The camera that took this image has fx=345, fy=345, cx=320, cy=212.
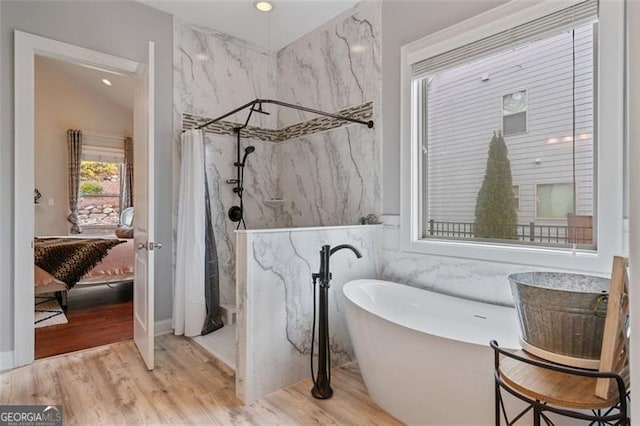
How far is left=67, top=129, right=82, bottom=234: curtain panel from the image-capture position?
5.75 m

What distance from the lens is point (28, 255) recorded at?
2492 millimetres

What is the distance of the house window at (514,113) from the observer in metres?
2.19

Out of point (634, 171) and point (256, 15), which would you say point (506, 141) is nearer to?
point (634, 171)

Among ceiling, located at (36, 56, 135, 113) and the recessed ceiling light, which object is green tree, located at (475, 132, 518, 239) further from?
ceiling, located at (36, 56, 135, 113)

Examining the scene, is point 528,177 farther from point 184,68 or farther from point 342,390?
point 184,68

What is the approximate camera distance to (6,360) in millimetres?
2412

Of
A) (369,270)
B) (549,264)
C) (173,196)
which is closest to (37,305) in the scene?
(173,196)

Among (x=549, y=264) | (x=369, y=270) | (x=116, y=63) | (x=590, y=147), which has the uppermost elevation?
(x=116, y=63)

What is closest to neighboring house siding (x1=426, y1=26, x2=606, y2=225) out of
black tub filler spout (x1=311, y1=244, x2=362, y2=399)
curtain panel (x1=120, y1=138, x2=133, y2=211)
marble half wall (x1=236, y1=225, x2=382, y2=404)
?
marble half wall (x1=236, y1=225, x2=382, y2=404)

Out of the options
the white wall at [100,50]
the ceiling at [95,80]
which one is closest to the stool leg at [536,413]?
the white wall at [100,50]

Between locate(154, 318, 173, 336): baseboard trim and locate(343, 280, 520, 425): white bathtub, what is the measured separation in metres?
1.85

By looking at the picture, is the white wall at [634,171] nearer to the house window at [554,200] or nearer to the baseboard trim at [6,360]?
the house window at [554,200]

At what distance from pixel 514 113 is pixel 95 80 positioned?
20.1ft

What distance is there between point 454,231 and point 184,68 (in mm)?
2844
